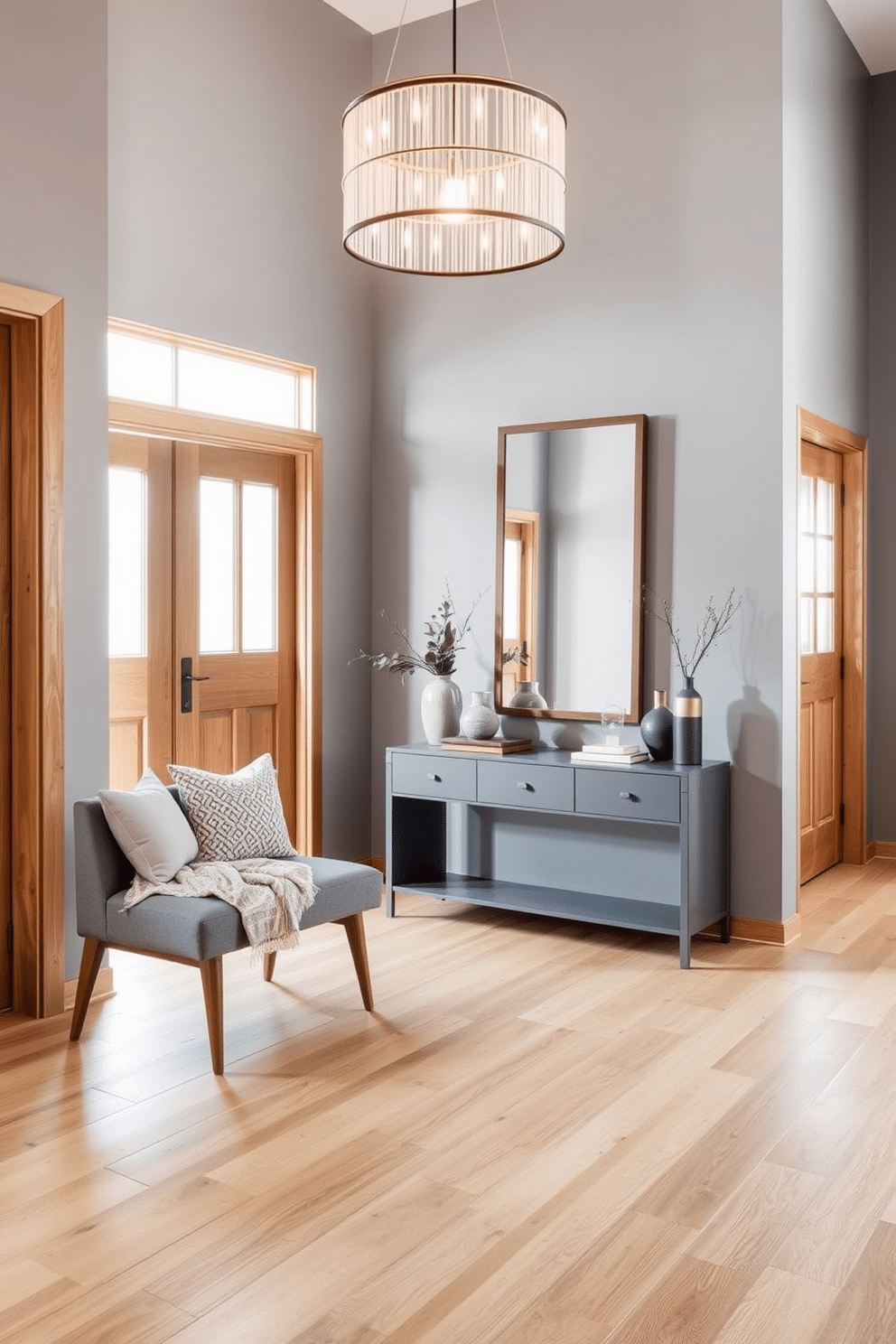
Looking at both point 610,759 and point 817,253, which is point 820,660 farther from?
point 817,253

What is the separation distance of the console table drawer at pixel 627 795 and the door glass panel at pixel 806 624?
1.30 metres

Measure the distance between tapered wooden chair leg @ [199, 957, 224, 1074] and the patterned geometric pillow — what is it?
1.48 feet

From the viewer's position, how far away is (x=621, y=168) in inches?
189

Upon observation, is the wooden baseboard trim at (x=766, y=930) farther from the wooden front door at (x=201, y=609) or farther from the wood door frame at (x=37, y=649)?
the wood door frame at (x=37, y=649)

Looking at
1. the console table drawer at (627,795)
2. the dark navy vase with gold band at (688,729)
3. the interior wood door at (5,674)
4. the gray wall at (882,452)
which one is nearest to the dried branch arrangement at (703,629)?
the dark navy vase with gold band at (688,729)

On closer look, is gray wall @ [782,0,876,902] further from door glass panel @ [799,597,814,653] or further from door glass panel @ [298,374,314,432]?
door glass panel @ [298,374,314,432]

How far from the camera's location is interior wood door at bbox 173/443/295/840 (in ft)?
15.5

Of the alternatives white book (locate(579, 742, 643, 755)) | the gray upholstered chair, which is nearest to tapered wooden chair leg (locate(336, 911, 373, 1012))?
the gray upholstered chair

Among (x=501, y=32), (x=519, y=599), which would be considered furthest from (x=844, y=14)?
(x=519, y=599)

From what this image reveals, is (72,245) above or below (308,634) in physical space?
above

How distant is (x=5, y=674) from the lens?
360 centimetres

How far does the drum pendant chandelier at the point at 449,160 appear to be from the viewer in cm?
289

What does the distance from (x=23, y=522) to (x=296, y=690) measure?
1.87 meters

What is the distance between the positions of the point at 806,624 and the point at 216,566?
8.37 feet
